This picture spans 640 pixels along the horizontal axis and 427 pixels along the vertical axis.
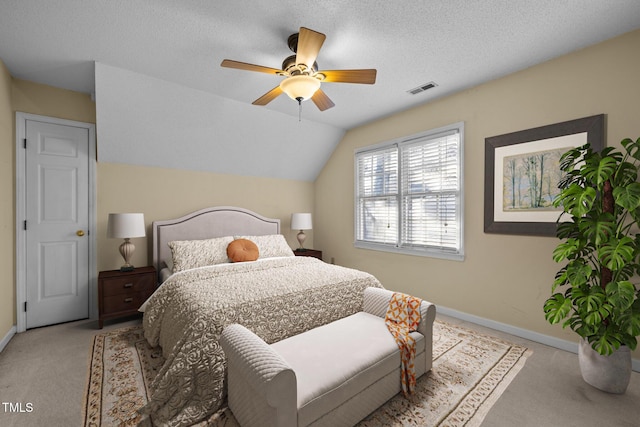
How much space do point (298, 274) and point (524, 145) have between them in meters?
2.52

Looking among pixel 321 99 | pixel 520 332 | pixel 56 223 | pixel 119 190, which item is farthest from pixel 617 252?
pixel 56 223

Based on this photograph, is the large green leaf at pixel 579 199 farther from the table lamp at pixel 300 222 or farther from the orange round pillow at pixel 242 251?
the table lamp at pixel 300 222

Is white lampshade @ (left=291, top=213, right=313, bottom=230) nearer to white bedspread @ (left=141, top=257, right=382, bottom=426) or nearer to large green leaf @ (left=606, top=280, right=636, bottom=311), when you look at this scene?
white bedspread @ (left=141, top=257, right=382, bottom=426)

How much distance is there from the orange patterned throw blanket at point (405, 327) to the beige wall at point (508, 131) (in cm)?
140

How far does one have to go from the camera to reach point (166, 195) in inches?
145

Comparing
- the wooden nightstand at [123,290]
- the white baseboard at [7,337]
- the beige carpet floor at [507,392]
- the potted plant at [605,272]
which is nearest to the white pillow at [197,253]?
the wooden nightstand at [123,290]

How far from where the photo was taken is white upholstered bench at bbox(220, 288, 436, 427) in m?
1.30

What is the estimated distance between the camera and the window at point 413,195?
3295 mm

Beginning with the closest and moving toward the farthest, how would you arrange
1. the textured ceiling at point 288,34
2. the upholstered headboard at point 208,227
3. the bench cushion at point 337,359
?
the bench cushion at point 337,359 < the textured ceiling at point 288,34 < the upholstered headboard at point 208,227

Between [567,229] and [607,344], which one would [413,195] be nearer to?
[567,229]

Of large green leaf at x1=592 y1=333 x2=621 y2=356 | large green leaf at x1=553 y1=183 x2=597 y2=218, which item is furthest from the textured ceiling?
large green leaf at x1=592 y1=333 x2=621 y2=356

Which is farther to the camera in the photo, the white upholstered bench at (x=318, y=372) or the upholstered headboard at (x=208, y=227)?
the upholstered headboard at (x=208, y=227)

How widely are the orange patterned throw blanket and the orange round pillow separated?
183 centimetres

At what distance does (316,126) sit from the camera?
427cm
